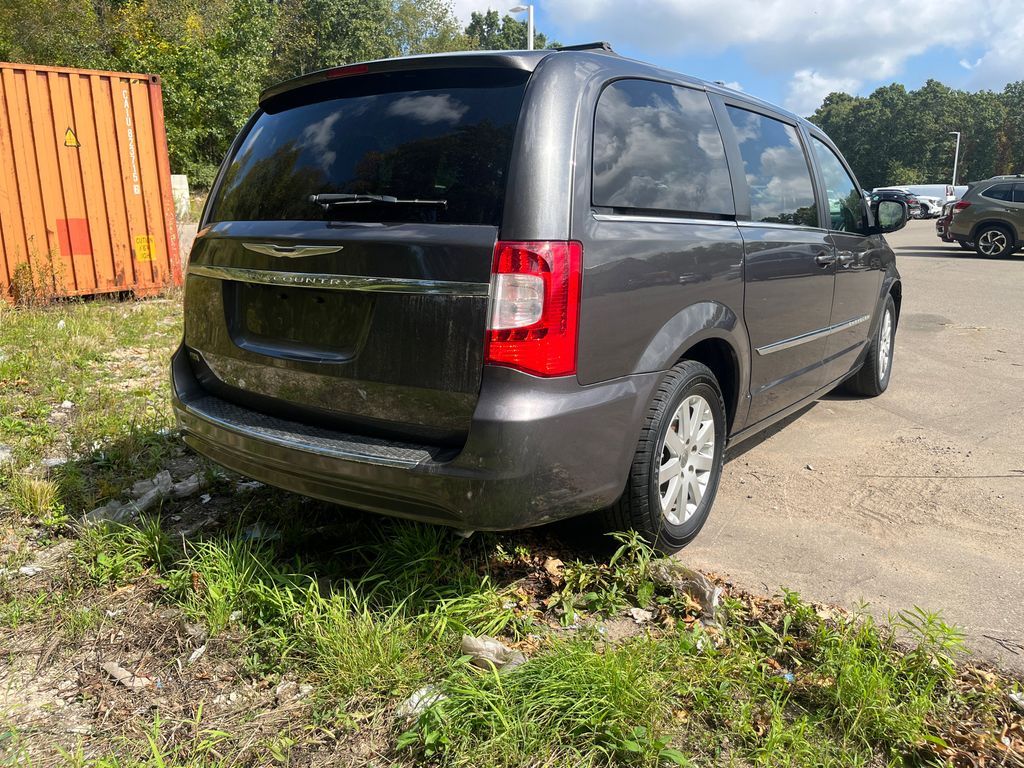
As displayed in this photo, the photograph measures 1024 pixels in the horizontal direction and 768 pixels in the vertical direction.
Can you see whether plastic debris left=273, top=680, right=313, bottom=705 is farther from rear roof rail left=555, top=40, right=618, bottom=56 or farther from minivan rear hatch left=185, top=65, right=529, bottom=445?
rear roof rail left=555, top=40, right=618, bottom=56

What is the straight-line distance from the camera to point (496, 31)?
286 ft

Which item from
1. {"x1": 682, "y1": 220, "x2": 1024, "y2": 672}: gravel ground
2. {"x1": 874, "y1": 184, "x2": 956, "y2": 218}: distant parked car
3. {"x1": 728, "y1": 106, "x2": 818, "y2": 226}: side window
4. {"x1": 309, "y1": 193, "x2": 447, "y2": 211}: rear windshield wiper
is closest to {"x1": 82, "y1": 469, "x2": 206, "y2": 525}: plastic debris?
{"x1": 309, "y1": 193, "x2": 447, "y2": 211}: rear windshield wiper

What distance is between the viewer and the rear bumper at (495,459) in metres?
2.35

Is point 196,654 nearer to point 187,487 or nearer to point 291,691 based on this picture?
point 291,691

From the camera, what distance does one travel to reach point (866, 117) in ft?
269

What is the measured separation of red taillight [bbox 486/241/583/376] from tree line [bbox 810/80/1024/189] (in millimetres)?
81876

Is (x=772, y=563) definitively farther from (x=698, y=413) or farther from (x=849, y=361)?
(x=849, y=361)

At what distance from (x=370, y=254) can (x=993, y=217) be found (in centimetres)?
1809

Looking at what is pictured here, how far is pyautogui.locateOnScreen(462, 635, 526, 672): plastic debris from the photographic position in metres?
2.40

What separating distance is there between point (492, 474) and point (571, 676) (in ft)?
2.09

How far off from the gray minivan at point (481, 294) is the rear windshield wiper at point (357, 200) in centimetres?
1

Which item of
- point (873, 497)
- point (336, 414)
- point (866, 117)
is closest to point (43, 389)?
point (336, 414)

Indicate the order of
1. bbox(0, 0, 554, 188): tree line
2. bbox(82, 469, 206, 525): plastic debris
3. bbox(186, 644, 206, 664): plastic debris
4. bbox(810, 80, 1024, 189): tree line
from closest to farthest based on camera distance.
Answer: bbox(186, 644, 206, 664): plastic debris
bbox(82, 469, 206, 525): plastic debris
bbox(0, 0, 554, 188): tree line
bbox(810, 80, 1024, 189): tree line

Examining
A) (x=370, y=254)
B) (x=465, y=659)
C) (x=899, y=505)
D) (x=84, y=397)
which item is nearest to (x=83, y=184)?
(x=84, y=397)
